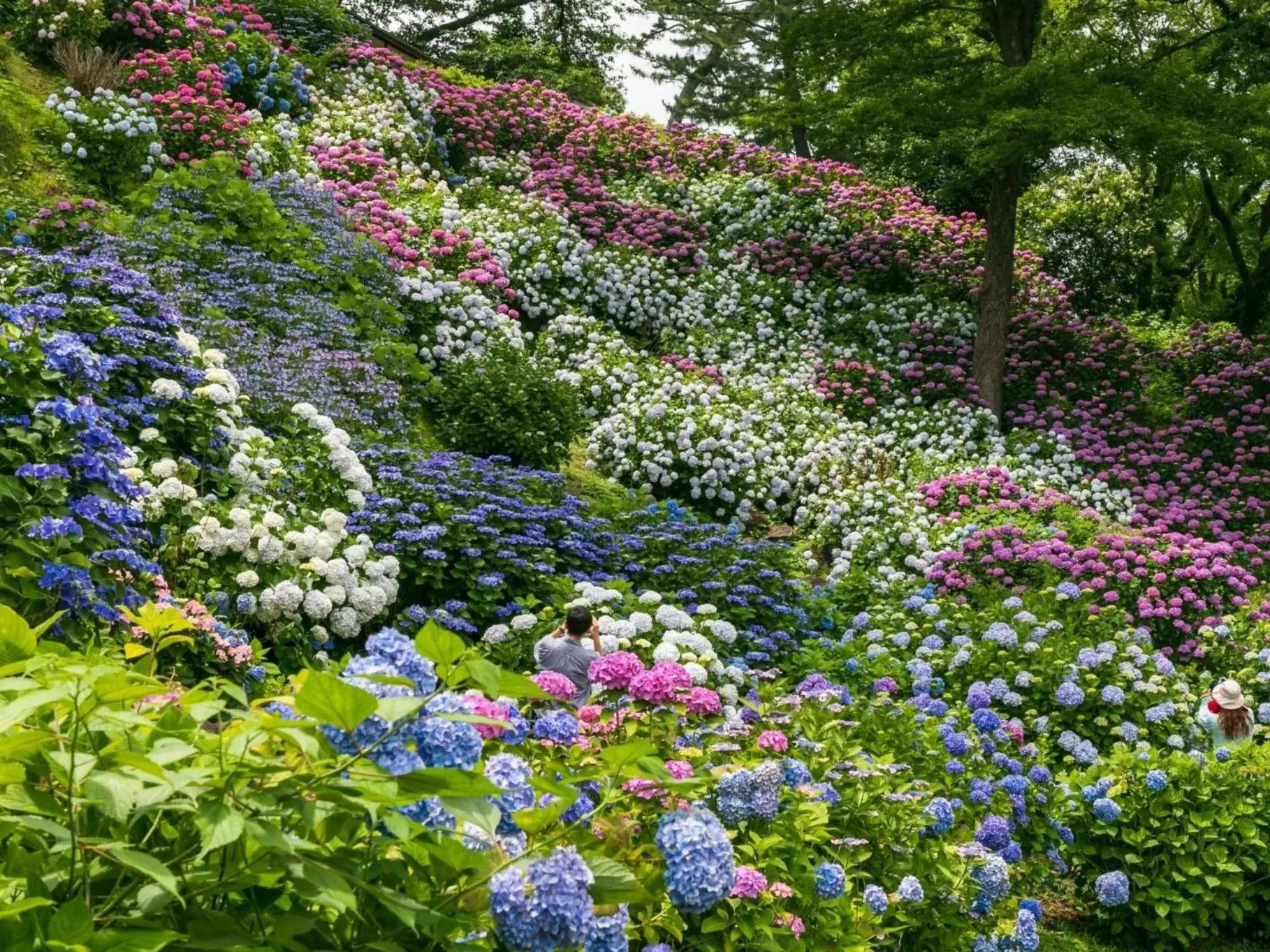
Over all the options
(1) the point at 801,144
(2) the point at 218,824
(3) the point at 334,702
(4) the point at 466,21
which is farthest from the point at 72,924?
(4) the point at 466,21

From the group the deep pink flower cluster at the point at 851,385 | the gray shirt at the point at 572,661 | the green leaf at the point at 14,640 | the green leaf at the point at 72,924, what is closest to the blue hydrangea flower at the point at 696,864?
the green leaf at the point at 72,924

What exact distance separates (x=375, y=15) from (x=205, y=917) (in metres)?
27.6

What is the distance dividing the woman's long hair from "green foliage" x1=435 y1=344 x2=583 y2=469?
17.1 feet

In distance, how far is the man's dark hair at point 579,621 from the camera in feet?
16.4

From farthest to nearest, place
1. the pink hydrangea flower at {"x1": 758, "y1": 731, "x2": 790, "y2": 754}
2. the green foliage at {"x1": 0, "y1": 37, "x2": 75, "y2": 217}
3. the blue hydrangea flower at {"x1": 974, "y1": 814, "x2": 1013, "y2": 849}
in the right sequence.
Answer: the green foliage at {"x1": 0, "y1": 37, "x2": 75, "y2": 217} → the blue hydrangea flower at {"x1": 974, "y1": 814, "x2": 1013, "y2": 849} → the pink hydrangea flower at {"x1": 758, "y1": 731, "x2": 790, "y2": 754}

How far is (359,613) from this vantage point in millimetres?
5645

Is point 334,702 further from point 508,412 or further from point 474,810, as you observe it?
point 508,412

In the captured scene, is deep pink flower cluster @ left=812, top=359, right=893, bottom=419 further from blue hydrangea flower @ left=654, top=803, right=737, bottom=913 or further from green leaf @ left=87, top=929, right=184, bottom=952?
green leaf @ left=87, top=929, right=184, bottom=952

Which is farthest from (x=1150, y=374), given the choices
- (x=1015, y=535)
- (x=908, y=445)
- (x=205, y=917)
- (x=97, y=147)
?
(x=205, y=917)

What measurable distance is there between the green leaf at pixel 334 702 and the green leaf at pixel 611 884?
468 mm

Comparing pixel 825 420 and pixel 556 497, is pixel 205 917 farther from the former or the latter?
pixel 825 420

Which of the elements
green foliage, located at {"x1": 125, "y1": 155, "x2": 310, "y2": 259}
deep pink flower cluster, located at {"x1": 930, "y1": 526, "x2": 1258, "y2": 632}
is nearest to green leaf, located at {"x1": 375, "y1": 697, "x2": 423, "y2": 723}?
deep pink flower cluster, located at {"x1": 930, "y1": 526, "x2": 1258, "y2": 632}

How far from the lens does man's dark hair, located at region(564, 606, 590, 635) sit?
16.4 feet

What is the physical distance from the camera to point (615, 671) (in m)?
3.10
